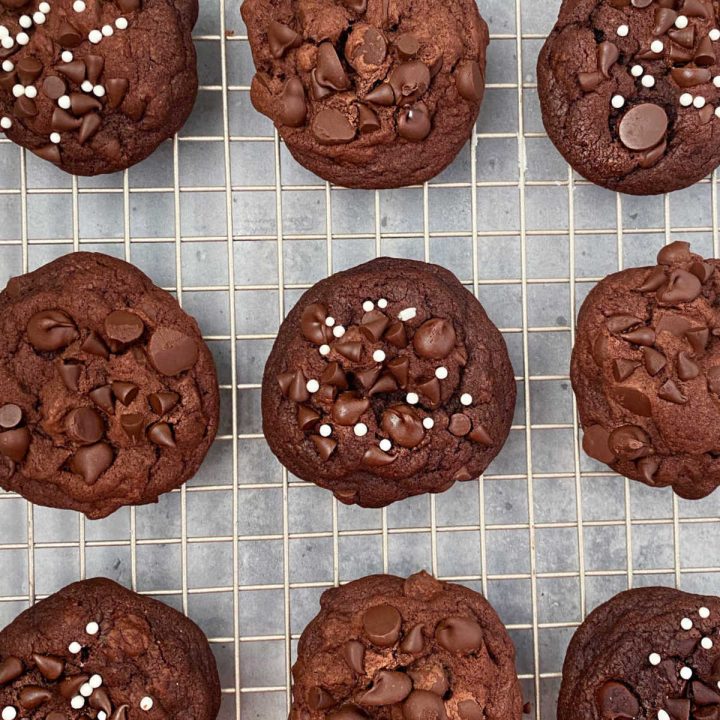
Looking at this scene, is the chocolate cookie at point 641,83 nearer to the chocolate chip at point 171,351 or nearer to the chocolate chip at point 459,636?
the chocolate chip at point 171,351

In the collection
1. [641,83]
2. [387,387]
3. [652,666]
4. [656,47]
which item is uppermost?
[656,47]

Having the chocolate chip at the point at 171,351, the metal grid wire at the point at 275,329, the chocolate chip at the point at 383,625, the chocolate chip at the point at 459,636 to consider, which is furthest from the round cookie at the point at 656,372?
the chocolate chip at the point at 171,351

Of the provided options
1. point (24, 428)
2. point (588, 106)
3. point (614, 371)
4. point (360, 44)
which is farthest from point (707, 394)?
point (24, 428)

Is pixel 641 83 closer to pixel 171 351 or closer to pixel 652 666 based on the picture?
pixel 171 351

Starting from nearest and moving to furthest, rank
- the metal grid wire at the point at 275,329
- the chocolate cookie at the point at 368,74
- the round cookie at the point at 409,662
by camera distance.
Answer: the round cookie at the point at 409,662 < the chocolate cookie at the point at 368,74 < the metal grid wire at the point at 275,329

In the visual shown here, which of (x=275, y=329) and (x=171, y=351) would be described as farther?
A: (x=275, y=329)

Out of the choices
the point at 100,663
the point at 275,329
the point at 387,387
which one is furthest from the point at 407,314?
the point at 100,663

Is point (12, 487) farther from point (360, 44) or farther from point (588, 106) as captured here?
point (588, 106)
